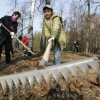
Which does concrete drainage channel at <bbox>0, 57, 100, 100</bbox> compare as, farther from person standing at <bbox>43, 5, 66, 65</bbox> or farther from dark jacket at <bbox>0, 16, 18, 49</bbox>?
dark jacket at <bbox>0, 16, 18, 49</bbox>

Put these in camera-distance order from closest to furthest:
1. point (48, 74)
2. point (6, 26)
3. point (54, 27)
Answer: point (48, 74) < point (54, 27) < point (6, 26)

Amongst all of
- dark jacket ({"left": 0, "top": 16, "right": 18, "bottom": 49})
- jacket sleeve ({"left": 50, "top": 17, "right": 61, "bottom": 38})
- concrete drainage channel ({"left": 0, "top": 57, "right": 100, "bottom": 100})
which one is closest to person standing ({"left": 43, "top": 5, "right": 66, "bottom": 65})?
jacket sleeve ({"left": 50, "top": 17, "right": 61, "bottom": 38})

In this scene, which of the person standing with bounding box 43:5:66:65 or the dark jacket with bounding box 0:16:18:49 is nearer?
the person standing with bounding box 43:5:66:65

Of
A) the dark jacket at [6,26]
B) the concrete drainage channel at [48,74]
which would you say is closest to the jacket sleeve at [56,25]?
the concrete drainage channel at [48,74]

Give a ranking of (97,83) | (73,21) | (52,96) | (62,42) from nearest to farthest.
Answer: (52,96) → (62,42) → (97,83) → (73,21)

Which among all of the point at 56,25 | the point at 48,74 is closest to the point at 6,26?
the point at 56,25

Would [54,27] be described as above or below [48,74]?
above

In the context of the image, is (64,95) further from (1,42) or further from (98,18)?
(98,18)

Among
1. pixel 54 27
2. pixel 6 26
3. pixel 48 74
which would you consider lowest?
pixel 48 74

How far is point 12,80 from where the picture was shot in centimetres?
152

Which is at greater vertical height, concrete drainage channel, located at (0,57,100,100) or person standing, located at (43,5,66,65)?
person standing, located at (43,5,66,65)

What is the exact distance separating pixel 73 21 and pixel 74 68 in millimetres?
43154

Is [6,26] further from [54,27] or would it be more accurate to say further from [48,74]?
[48,74]

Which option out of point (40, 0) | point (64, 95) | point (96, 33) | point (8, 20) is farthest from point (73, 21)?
point (64, 95)
